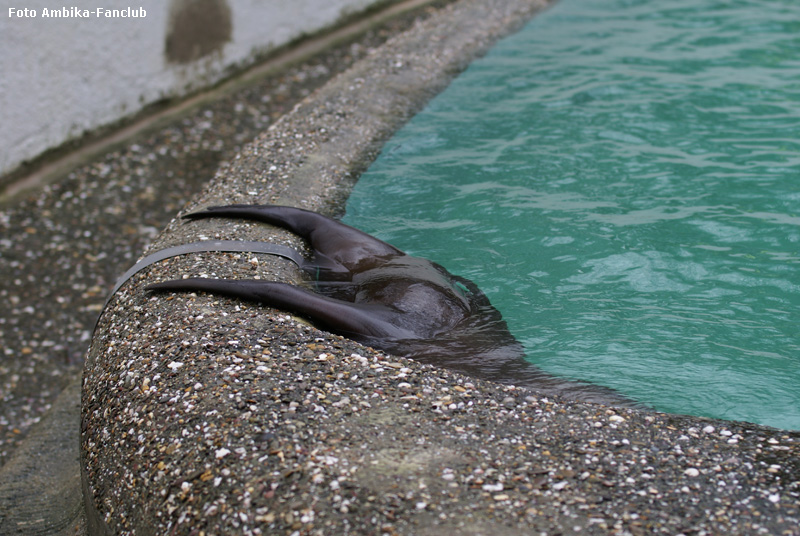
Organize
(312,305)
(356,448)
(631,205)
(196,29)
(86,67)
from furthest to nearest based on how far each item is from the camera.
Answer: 1. (196,29)
2. (86,67)
3. (631,205)
4. (312,305)
5. (356,448)

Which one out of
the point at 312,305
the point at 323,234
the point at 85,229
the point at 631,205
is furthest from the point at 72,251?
the point at 631,205

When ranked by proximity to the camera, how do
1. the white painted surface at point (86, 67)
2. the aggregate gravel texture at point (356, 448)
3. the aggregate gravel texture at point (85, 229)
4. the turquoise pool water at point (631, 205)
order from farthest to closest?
the white painted surface at point (86, 67) → the aggregate gravel texture at point (85, 229) → the turquoise pool water at point (631, 205) → the aggregate gravel texture at point (356, 448)

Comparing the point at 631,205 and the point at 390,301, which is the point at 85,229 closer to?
the point at 390,301

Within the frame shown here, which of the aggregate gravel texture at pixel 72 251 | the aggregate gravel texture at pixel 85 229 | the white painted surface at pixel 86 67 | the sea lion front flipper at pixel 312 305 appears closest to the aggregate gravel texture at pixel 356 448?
the sea lion front flipper at pixel 312 305

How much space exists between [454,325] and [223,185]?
182cm

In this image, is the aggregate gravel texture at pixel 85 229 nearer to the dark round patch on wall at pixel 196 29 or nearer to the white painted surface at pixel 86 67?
the white painted surface at pixel 86 67

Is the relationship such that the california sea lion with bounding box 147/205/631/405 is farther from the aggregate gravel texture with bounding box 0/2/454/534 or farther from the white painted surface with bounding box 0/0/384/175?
the white painted surface with bounding box 0/0/384/175

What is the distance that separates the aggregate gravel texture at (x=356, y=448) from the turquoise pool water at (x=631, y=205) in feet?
1.95

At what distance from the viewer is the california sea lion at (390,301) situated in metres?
3.04

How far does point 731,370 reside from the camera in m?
3.04

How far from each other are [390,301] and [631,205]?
1.84 metres

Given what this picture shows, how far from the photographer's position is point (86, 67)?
6.45 metres

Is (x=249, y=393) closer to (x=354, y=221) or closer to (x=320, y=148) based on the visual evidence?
(x=354, y=221)

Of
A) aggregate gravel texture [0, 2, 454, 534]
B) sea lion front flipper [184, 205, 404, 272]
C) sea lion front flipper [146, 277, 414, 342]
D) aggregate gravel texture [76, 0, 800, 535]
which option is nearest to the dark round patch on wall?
aggregate gravel texture [0, 2, 454, 534]
